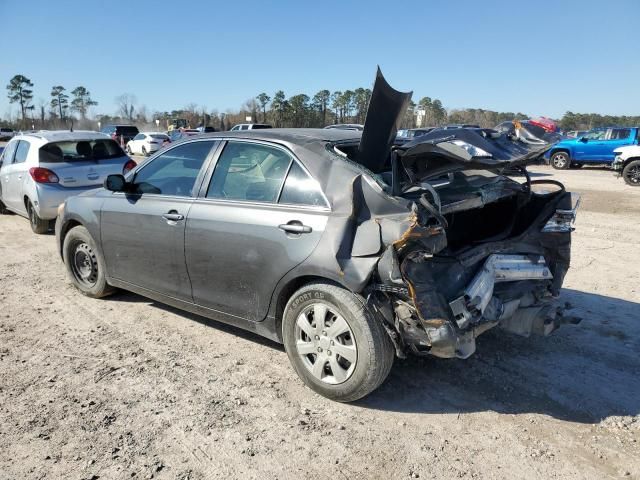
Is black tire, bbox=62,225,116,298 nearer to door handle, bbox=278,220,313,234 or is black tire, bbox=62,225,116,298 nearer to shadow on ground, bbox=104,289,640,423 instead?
shadow on ground, bbox=104,289,640,423

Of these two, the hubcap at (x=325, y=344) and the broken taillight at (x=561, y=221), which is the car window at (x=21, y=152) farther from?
the broken taillight at (x=561, y=221)

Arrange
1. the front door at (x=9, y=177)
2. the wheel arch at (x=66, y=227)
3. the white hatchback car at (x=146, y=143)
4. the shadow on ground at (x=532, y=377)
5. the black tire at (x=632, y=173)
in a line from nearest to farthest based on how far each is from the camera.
Answer: the shadow on ground at (x=532, y=377), the wheel arch at (x=66, y=227), the front door at (x=9, y=177), the black tire at (x=632, y=173), the white hatchback car at (x=146, y=143)

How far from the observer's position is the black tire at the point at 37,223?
26.9 ft

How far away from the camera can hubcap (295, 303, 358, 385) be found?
308 centimetres

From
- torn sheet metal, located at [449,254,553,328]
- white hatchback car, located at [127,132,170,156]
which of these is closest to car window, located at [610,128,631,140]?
torn sheet metal, located at [449,254,553,328]

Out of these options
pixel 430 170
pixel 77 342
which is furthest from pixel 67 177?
pixel 430 170

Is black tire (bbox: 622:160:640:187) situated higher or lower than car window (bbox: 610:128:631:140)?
lower

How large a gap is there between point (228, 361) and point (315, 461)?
1.33 m

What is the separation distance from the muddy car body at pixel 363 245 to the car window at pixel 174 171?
5cm

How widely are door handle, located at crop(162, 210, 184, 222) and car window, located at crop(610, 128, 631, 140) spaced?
21375 mm

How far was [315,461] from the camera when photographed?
268 centimetres

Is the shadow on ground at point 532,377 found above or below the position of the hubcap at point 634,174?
below

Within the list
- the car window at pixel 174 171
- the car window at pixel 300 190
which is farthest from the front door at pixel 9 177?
the car window at pixel 300 190

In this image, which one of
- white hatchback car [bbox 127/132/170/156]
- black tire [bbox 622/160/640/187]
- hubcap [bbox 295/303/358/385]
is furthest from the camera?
→ white hatchback car [bbox 127/132/170/156]
